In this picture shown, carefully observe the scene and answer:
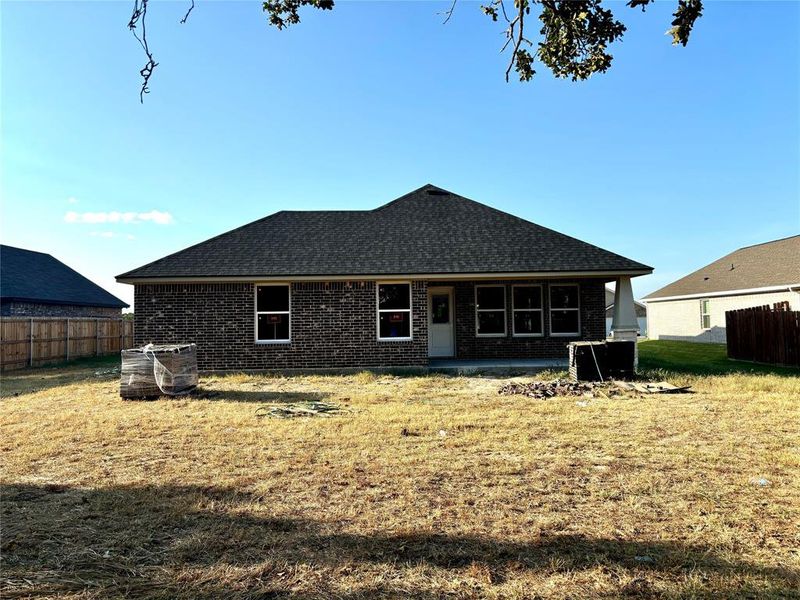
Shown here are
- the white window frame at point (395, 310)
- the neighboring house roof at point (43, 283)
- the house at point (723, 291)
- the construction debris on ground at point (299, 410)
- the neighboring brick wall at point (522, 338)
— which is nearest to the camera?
the construction debris on ground at point (299, 410)

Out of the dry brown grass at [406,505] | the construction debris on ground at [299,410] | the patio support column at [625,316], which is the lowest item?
the dry brown grass at [406,505]

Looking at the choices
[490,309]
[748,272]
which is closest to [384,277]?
[490,309]

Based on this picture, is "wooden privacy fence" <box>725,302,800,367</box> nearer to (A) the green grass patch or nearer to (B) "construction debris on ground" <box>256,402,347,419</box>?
(A) the green grass patch

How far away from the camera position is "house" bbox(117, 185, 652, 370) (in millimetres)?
14328

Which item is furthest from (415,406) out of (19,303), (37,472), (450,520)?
(19,303)

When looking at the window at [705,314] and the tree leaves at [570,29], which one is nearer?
the tree leaves at [570,29]

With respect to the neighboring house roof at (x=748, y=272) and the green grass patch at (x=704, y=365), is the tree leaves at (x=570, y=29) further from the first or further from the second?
the neighboring house roof at (x=748, y=272)

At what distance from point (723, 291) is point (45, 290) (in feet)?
113

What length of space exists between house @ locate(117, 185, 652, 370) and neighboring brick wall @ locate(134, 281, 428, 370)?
1.2 inches

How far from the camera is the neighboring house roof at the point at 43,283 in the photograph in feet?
78.5

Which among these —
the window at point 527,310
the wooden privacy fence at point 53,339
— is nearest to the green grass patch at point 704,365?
the window at point 527,310

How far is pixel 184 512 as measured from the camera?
4305 millimetres

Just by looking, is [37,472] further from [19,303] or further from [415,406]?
[19,303]

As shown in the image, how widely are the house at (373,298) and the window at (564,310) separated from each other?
3cm
